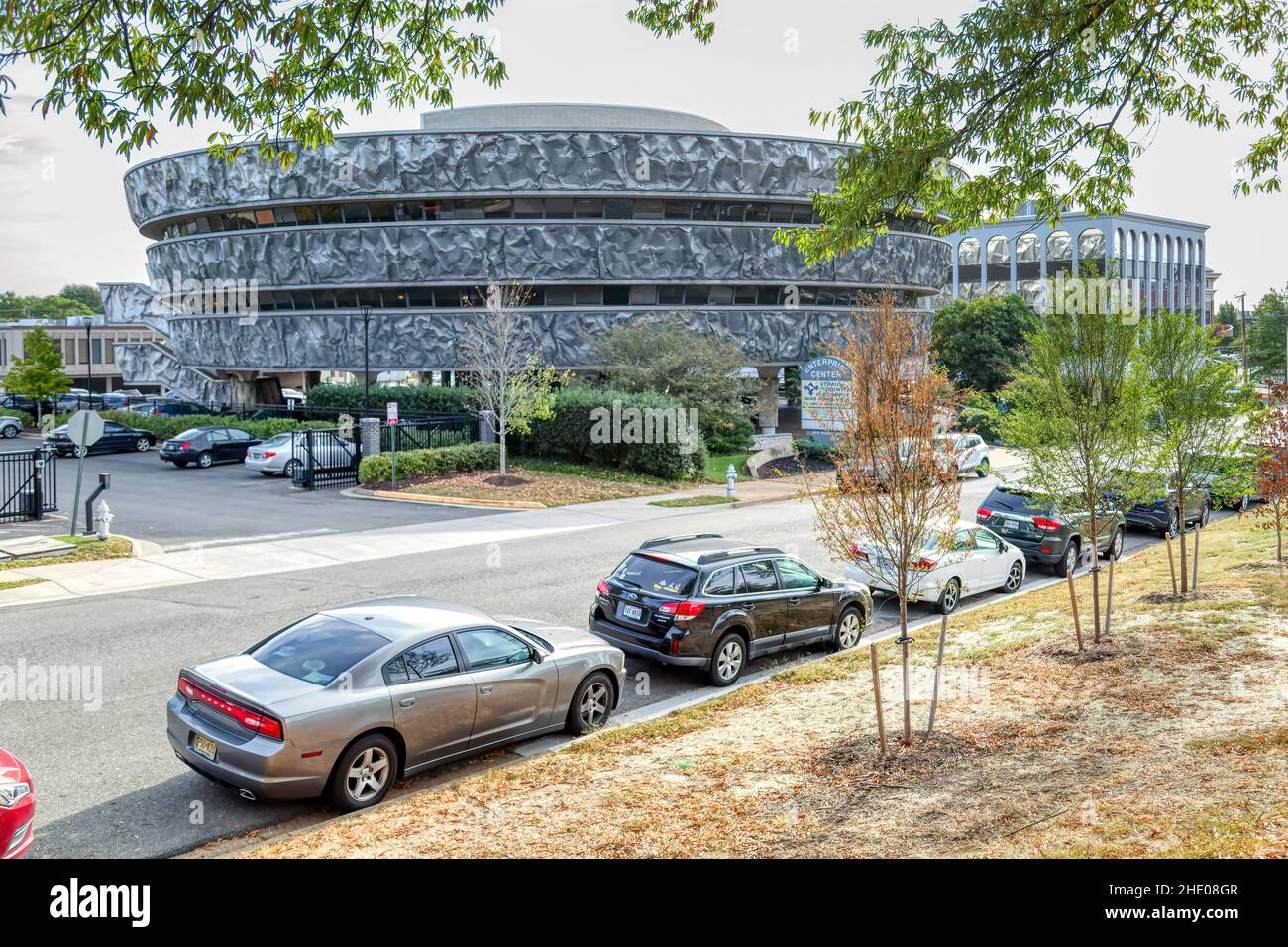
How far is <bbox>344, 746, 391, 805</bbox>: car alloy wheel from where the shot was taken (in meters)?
7.89

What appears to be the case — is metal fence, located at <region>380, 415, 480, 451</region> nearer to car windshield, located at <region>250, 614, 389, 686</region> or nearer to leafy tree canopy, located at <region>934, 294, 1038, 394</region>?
car windshield, located at <region>250, 614, 389, 686</region>

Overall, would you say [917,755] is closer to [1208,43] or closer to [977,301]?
[1208,43]

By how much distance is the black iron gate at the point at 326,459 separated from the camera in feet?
102

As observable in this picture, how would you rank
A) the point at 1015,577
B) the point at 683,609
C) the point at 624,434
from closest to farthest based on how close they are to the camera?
1. the point at 683,609
2. the point at 1015,577
3. the point at 624,434

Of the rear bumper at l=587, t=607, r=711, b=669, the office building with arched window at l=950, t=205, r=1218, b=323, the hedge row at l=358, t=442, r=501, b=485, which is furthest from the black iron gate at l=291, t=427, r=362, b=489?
the office building with arched window at l=950, t=205, r=1218, b=323

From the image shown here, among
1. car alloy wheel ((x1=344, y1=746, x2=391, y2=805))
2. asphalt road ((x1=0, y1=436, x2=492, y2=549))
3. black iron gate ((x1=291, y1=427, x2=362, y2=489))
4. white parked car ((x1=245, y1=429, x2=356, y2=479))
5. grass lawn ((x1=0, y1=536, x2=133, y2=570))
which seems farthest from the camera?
white parked car ((x1=245, y1=429, x2=356, y2=479))

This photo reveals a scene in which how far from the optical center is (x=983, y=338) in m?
60.6

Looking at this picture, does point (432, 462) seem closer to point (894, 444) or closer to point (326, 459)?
point (326, 459)

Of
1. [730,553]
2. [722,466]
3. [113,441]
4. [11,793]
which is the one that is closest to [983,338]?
[722,466]

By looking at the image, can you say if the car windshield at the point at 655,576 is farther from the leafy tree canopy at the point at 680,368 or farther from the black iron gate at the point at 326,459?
the leafy tree canopy at the point at 680,368

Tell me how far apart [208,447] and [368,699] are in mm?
32227

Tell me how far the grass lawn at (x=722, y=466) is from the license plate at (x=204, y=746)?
28.0 m

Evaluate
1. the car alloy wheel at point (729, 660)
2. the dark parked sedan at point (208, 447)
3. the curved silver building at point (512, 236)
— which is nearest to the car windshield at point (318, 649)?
the car alloy wheel at point (729, 660)

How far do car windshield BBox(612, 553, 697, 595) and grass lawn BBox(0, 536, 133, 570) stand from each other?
1213cm
